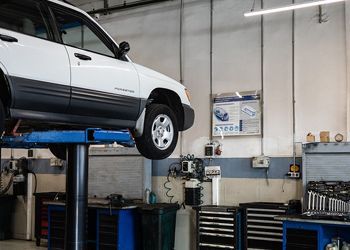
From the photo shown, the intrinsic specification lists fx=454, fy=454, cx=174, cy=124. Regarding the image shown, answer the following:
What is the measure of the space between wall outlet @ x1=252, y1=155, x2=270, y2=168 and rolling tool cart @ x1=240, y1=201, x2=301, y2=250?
1.90ft

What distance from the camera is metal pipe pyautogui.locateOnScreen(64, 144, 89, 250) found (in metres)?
3.07

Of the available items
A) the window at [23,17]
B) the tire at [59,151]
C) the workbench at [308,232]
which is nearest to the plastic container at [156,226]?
the workbench at [308,232]

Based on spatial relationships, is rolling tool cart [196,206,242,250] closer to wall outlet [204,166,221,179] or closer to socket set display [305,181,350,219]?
wall outlet [204,166,221,179]

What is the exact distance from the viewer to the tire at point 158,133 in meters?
3.77

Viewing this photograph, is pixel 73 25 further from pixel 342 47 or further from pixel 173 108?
pixel 342 47

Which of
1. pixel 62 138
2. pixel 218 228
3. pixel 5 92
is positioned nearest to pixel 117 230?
pixel 218 228

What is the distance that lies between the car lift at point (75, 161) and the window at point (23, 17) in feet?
2.25

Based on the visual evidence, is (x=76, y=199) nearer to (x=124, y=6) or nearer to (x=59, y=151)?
(x=59, y=151)

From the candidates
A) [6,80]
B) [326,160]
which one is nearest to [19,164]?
[326,160]

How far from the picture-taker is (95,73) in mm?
3281

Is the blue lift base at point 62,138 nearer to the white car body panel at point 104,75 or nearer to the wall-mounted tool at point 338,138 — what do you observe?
the white car body panel at point 104,75

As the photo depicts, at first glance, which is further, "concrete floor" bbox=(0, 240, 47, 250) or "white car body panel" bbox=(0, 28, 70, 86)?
"concrete floor" bbox=(0, 240, 47, 250)

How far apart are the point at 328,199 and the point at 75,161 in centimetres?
315

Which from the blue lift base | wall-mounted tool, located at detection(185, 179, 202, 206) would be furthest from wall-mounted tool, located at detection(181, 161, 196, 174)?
the blue lift base
